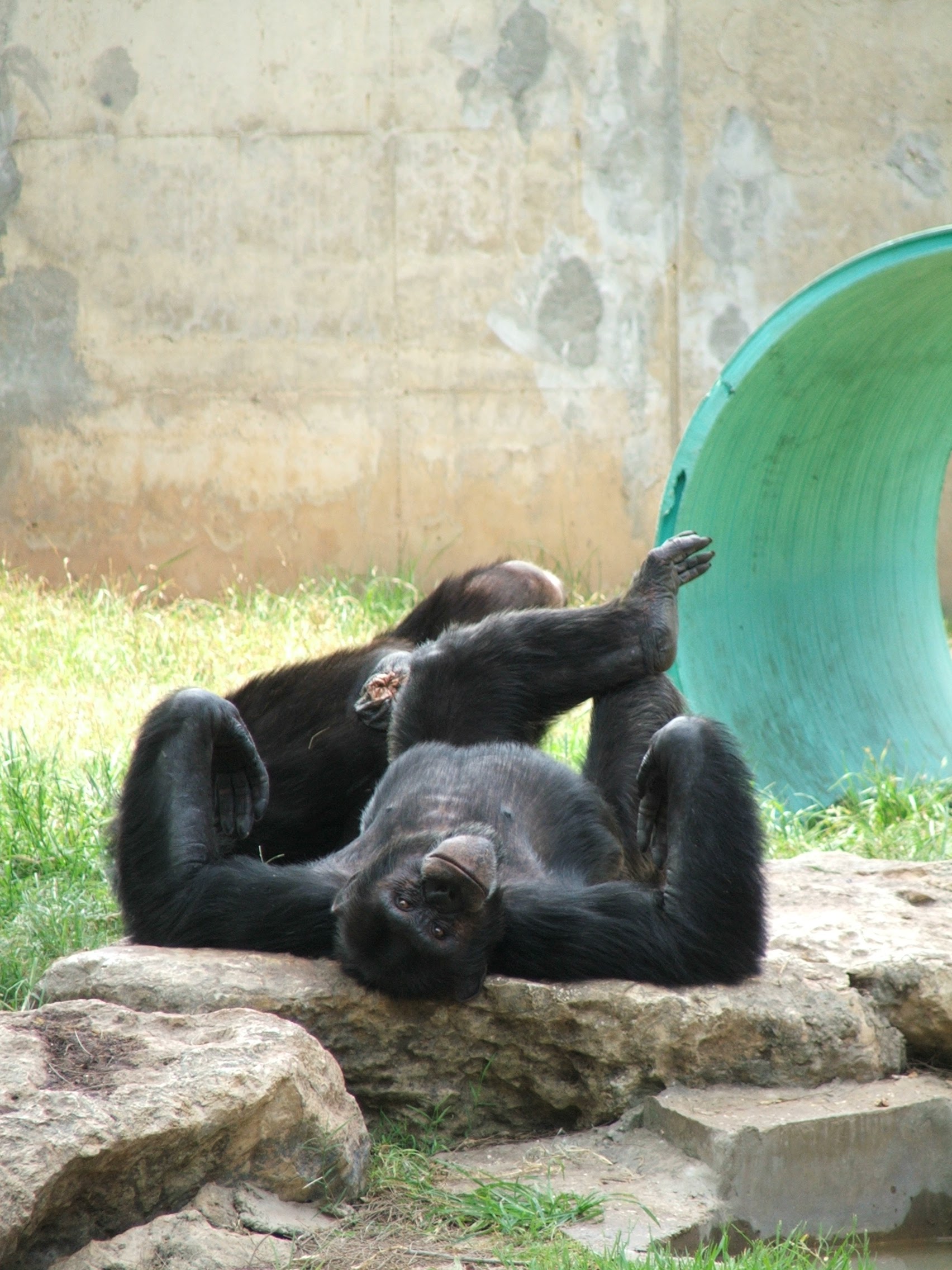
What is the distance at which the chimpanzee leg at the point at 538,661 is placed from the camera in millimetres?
3492

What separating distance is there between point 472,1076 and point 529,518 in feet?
19.6

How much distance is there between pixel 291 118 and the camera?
8.57m

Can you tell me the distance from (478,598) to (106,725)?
216cm

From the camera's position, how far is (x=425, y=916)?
2744mm

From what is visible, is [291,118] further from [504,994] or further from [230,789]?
[504,994]

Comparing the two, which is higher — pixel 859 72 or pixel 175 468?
pixel 859 72

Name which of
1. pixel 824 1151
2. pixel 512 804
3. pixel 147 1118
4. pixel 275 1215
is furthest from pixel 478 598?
pixel 147 1118

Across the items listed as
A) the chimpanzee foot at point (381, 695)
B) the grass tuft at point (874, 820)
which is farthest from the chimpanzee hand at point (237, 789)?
the grass tuft at point (874, 820)

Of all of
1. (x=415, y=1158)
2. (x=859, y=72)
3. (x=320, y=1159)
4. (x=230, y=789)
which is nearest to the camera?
(x=320, y=1159)

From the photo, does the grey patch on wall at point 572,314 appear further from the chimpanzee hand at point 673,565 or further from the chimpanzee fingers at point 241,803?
the chimpanzee fingers at point 241,803

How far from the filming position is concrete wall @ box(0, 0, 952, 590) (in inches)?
331

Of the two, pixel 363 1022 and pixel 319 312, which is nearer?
pixel 363 1022

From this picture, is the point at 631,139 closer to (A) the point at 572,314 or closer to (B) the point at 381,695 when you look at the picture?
(A) the point at 572,314

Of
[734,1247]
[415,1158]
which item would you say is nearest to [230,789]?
[415,1158]
